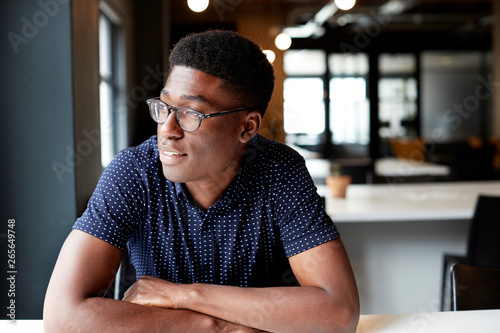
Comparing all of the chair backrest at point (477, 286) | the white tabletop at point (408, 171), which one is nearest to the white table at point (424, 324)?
the chair backrest at point (477, 286)

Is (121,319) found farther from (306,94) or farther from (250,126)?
(306,94)

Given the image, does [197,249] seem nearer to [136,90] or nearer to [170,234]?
[170,234]

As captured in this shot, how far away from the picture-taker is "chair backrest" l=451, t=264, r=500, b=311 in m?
1.49

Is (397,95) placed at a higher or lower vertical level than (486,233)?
higher

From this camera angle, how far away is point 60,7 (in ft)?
6.21

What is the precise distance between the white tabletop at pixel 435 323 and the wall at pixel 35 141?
120 cm

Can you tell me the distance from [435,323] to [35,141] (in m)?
1.46

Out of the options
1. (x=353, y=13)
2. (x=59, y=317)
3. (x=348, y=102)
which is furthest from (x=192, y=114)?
(x=348, y=102)

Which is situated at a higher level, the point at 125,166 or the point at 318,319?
the point at 125,166

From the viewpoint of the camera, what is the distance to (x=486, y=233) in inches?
96.7

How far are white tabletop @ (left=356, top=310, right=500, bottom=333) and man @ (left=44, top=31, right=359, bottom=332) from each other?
2.6 inches

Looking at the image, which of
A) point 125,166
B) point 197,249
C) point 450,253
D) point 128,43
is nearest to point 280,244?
point 197,249

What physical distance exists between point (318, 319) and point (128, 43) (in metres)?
4.46

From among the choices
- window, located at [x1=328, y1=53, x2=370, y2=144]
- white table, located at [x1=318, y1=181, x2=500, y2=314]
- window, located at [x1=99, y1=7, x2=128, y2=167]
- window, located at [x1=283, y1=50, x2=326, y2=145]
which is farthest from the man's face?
window, located at [x1=328, y1=53, x2=370, y2=144]
